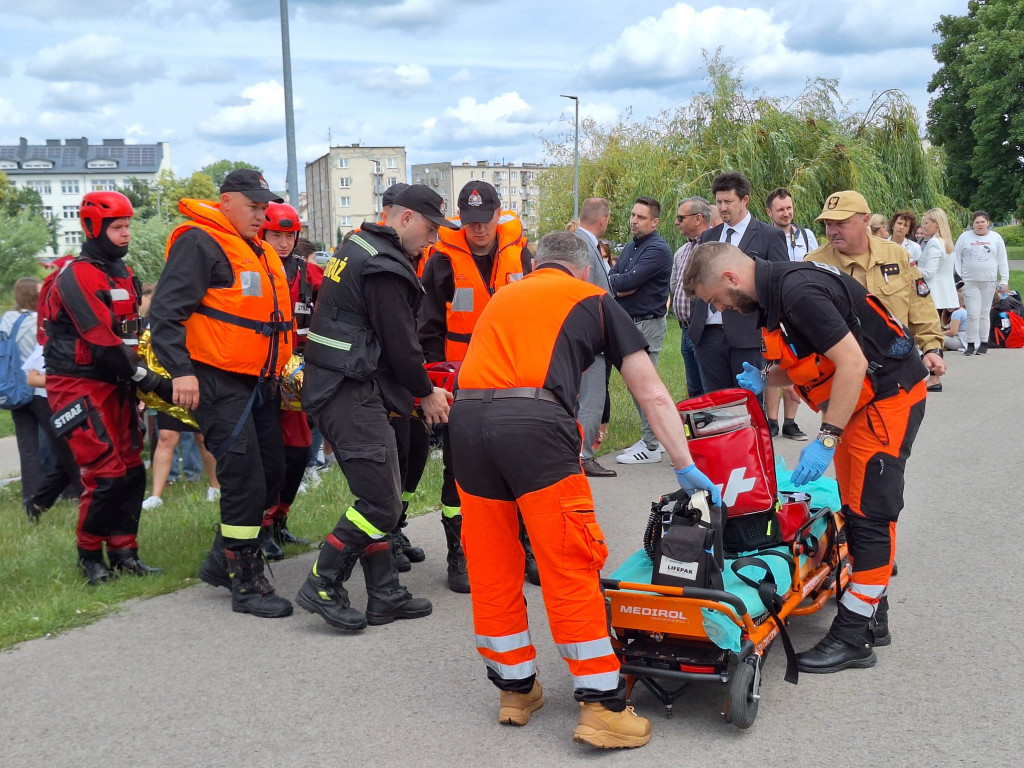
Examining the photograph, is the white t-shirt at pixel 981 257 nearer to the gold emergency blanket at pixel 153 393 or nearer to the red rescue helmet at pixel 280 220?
the red rescue helmet at pixel 280 220

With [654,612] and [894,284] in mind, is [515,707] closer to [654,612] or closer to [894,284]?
[654,612]

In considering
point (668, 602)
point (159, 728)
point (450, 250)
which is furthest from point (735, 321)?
point (159, 728)

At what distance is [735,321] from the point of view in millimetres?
7414

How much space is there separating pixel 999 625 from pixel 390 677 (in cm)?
301

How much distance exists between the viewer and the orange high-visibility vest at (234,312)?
5.11 m

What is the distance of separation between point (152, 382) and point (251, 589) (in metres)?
1.42

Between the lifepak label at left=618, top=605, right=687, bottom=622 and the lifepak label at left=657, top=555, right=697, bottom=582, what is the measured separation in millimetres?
177

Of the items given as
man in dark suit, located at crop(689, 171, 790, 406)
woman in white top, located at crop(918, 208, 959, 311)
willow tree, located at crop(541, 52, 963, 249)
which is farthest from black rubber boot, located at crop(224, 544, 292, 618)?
willow tree, located at crop(541, 52, 963, 249)

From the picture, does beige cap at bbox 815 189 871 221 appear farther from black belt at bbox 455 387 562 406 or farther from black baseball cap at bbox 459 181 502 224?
black belt at bbox 455 387 562 406

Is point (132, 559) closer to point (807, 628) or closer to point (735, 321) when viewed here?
point (807, 628)

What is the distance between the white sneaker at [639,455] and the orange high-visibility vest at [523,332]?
4.95 meters

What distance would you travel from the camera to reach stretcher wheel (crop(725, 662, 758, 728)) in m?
3.62

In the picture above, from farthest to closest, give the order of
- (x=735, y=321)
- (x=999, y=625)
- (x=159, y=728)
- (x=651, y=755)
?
(x=735, y=321) → (x=999, y=625) → (x=159, y=728) → (x=651, y=755)

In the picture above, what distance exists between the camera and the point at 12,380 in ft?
26.1
